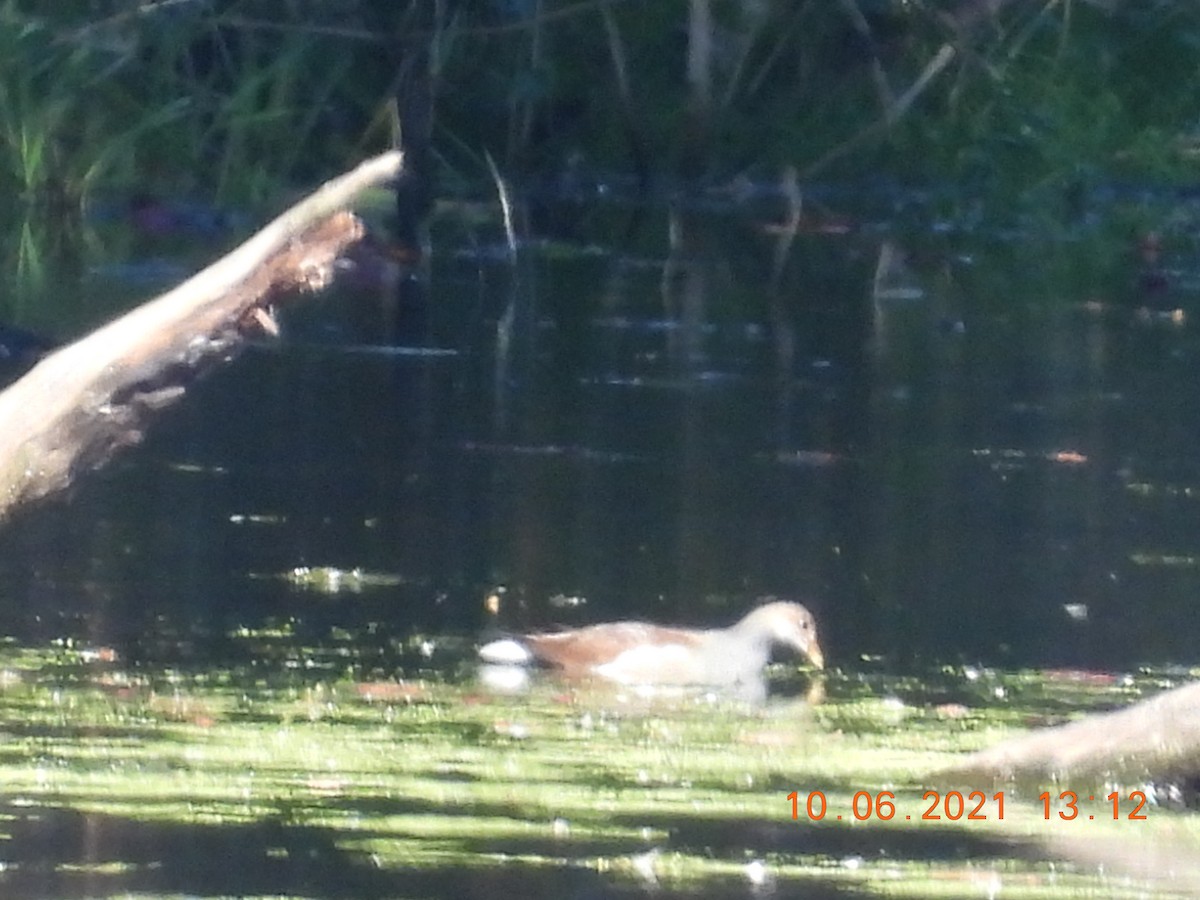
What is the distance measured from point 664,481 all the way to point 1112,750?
11.5 feet

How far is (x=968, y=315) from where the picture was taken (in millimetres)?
12508

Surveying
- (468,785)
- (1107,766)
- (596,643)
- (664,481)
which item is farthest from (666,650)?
(664,481)

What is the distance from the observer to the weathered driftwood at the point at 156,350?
5430mm

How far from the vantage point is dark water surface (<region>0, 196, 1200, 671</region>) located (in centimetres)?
643

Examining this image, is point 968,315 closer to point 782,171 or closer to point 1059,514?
point 1059,514

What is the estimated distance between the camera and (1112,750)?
15.5 ft

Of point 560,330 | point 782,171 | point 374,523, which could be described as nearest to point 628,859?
point 374,523

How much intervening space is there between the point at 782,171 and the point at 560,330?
699cm
